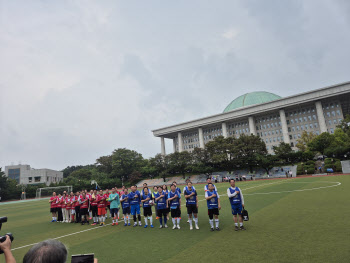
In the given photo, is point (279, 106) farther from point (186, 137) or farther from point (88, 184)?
point (88, 184)

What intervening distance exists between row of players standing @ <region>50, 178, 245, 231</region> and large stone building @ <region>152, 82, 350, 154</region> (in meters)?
79.5

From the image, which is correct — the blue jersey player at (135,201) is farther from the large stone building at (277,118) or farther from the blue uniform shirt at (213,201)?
the large stone building at (277,118)

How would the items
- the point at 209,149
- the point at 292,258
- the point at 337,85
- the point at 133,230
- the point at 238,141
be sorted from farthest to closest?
the point at 337,85
the point at 209,149
the point at 238,141
the point at 133,230
the point at 292,258

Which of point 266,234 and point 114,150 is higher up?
point 114,150

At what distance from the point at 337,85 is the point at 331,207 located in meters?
77.0

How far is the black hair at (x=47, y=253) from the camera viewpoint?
198cm

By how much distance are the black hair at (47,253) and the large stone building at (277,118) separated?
87953mm

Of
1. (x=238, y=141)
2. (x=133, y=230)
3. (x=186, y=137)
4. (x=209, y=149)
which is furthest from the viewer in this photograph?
(x=186, y=137)

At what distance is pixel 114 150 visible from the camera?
277ft

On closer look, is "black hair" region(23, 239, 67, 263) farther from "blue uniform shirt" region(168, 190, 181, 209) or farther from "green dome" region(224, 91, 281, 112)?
"green dome" region(224, 91, 281, 112)

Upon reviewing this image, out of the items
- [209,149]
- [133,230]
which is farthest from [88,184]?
[133,230]

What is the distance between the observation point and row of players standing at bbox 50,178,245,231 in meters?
9.56

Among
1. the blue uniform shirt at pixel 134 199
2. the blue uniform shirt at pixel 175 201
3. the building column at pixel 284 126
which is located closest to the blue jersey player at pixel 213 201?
the blue uniform shirt at pixel 175 201

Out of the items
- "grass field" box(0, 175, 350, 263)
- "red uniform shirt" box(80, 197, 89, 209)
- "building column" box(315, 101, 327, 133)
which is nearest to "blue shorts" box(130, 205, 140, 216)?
"grass field" box(0, 175, 350, 263)
